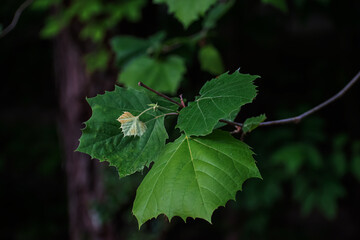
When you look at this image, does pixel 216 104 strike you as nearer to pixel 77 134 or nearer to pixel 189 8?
pixel 189 8

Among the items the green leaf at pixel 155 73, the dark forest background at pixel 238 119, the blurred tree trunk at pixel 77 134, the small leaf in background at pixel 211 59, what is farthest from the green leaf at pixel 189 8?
the blurred tree trunk at pixel 77 134

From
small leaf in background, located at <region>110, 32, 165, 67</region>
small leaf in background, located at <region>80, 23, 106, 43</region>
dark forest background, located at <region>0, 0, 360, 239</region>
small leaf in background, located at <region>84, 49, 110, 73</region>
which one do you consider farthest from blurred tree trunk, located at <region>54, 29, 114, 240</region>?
small leaf in background, located at <region>110, 32, 165, 67</region>

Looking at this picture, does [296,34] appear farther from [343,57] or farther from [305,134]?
[305,134]

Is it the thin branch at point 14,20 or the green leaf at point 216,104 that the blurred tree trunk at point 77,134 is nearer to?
the thin branch at point 14,20

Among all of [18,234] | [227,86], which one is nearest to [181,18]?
[227,86]

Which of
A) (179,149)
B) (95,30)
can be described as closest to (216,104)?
(179,149)

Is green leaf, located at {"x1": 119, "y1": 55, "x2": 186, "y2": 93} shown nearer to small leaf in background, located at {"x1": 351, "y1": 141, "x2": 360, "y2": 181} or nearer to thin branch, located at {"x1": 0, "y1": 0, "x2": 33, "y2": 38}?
thin branch, located at {"x1": 0, "y1": 0, "x2": 33, "y2": 38}
